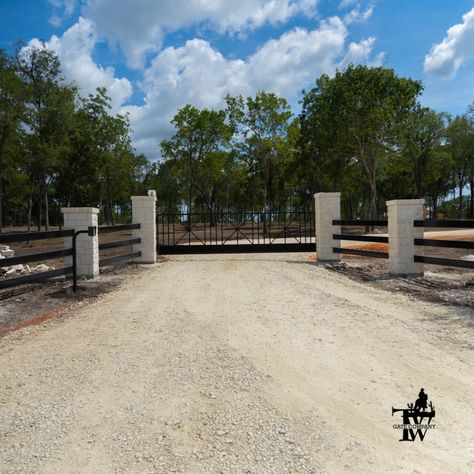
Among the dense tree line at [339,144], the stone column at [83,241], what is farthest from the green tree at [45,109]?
the stone column at [83,241]

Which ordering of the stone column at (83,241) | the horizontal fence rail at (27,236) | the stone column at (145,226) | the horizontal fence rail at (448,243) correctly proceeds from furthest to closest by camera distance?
the stone column at (145,226)
the stone column at (83,241)
the horizontal fence rail at (448,243)
the horizontal fence rail at (27,236)

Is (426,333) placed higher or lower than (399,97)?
lower

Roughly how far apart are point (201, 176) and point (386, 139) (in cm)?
2026

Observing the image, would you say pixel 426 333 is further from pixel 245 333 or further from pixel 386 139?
pixel 386 139

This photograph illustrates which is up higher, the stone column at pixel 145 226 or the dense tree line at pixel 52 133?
the dense tree line at pixel 52 133

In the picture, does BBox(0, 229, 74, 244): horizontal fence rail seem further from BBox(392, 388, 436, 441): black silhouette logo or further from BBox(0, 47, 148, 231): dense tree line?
BBox(0, 47, 148, 231): dense tree line

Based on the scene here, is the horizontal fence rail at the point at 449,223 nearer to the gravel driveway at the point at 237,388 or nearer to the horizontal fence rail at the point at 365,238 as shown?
the horizontal fence rail at the point at 365,238

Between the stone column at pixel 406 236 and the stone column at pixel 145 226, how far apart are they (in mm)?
7193

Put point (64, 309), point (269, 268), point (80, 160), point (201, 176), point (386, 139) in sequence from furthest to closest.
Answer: point (201, 176) → point (80, 160) → point (386, 139) → point (269, 268) → point (64, 309)

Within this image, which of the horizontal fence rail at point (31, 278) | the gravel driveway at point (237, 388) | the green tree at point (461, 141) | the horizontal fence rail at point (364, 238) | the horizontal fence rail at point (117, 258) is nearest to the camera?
the gravel driveway at point (237, 388)

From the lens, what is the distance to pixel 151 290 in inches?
334

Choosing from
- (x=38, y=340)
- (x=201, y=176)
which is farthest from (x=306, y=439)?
(x=201, y=176)

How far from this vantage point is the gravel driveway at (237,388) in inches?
106

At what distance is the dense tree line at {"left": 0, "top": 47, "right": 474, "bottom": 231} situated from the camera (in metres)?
27.0
